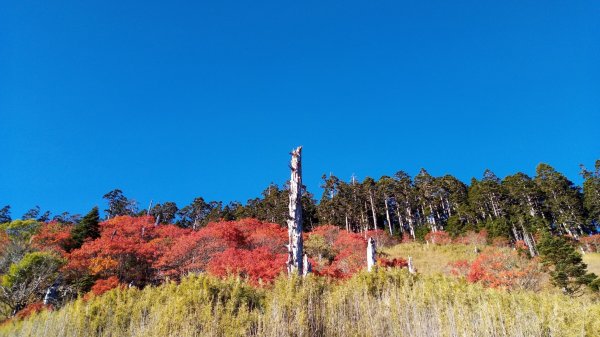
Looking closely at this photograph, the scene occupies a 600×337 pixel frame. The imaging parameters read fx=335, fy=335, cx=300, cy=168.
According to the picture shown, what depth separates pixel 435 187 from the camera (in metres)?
52.3

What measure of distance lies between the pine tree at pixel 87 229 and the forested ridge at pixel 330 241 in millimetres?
88

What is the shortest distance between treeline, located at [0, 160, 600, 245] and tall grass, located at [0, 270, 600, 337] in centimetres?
3558

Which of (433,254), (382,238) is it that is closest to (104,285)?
(433,254)

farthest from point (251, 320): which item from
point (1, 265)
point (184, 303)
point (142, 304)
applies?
point (1, 265)

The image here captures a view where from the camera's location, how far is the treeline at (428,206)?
41250mm

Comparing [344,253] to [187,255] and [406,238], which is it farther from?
[406,238]

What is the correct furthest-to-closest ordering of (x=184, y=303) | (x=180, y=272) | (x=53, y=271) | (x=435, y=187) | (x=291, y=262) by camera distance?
1. (x=435, y=187)
2. (x=180, y=272)
3. (x=53, y=271)
4. (x=291, y=262)
5. (x=184, y=303)

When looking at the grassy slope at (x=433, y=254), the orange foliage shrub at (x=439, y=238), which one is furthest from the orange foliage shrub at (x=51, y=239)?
the orange foliage shrub at (x=439, y=238)

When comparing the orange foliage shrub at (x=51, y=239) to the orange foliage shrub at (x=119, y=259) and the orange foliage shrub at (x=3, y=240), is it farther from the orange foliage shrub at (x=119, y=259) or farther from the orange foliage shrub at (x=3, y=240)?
the orange foliage shrub at (x=119, y=259)

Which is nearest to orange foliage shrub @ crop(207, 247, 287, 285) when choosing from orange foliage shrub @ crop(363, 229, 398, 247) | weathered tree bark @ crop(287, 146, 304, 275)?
weathered tree bark @ crop(287, 146, 304, 275)

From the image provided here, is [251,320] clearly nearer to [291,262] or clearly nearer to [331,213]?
[291,262]

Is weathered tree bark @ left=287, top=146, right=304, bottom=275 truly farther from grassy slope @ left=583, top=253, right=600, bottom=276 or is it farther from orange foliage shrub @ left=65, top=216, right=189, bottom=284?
grassy slope @ left=583, top=253, right=600, bottom=276

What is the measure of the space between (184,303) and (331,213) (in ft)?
141

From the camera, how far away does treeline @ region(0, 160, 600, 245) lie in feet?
135
